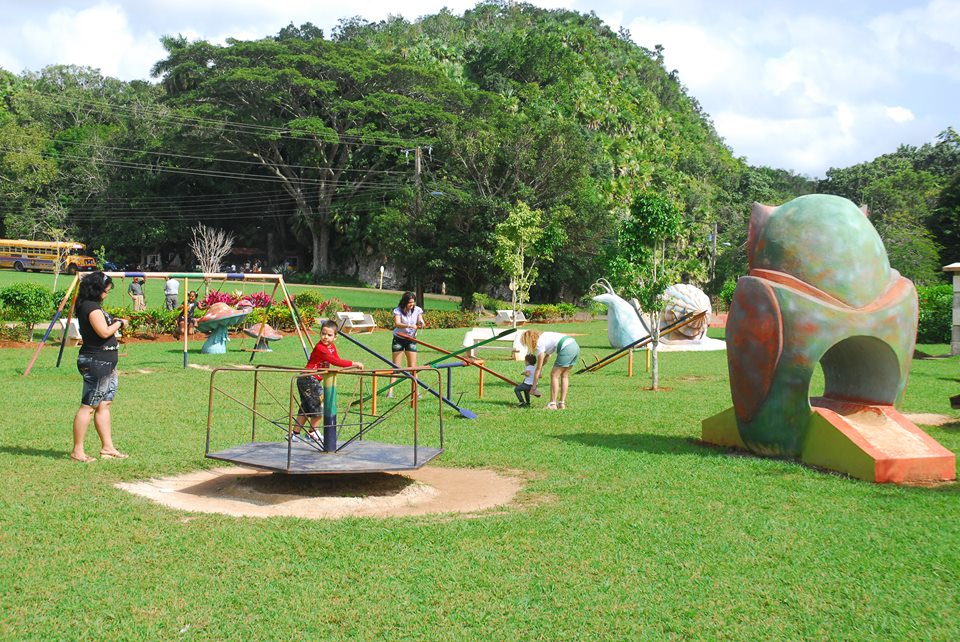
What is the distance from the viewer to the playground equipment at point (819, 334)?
374 inches

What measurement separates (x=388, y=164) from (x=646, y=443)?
5011 centimetres

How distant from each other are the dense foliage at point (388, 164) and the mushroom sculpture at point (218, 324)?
2011cm

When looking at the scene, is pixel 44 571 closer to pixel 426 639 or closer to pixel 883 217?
pixel 426 639

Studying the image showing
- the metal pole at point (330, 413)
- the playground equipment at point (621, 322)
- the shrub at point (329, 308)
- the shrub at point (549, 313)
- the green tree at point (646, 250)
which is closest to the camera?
the metal pole at point (330, 413)

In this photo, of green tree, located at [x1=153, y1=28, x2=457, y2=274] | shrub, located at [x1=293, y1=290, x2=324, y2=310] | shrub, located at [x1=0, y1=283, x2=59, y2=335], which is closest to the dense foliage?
green tree, located at [x1=153, y1=28, x2=457, y2=274]

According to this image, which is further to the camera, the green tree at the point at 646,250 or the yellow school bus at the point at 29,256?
the yellow school bus at the point at 29,256

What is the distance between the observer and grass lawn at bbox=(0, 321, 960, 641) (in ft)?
17.1

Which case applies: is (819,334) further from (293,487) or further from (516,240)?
(516,240)

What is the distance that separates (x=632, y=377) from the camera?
19172mm

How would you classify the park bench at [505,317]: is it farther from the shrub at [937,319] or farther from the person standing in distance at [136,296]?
the shrub at [937,319]

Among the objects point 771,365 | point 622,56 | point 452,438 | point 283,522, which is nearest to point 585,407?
point 452,438

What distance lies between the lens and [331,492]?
8523mm

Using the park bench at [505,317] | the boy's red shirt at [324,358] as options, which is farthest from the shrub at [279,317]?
the boy's red shirt at [324,358]

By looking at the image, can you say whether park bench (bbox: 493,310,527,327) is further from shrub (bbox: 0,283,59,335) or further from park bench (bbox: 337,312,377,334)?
shrub (bbox: 0,283,59,335)
